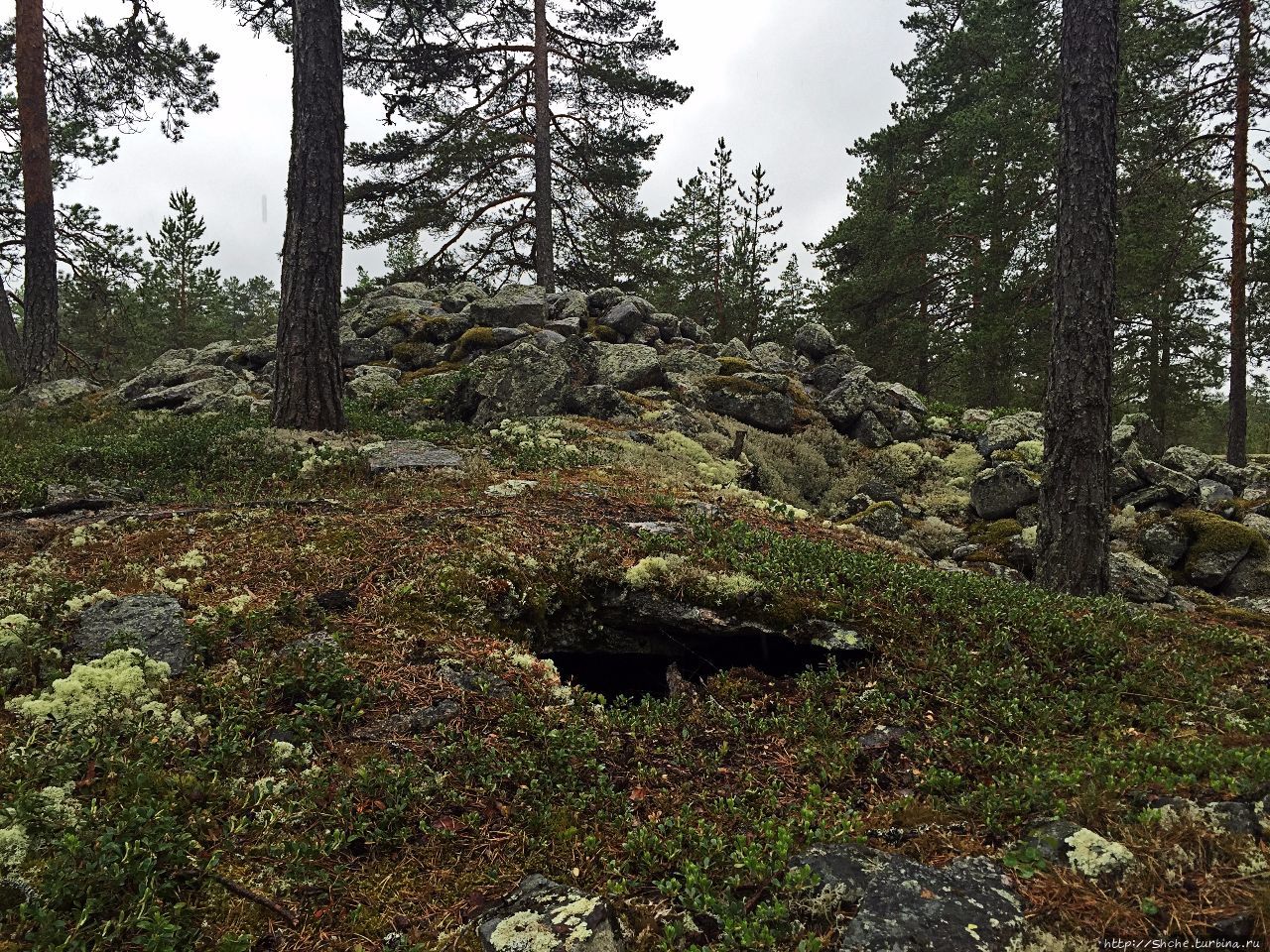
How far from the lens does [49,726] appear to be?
124 inches

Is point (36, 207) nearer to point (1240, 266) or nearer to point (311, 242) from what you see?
point (311, 242)

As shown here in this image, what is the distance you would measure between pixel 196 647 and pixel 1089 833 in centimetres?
441

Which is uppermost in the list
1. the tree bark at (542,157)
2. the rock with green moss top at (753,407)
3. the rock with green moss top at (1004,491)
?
the tree bark at (542,157)

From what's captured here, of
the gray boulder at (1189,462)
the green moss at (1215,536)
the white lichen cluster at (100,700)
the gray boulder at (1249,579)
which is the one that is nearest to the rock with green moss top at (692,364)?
the green moss at (1215,536)

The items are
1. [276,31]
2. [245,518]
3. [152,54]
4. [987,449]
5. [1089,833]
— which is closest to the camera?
[1089,833]

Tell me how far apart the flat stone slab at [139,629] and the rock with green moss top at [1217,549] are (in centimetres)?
1209

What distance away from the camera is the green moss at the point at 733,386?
47.6ft

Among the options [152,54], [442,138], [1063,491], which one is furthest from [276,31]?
[1063,491]

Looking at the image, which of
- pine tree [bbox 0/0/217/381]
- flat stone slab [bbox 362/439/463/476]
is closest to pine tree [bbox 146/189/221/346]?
pine tree [bbox 0/0/217/381]

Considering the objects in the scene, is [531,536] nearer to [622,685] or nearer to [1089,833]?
[622,685]

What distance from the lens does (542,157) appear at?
1978 centimetres

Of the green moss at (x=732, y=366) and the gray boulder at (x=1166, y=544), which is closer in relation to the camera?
the gray boulder at (x=1166, y=544)

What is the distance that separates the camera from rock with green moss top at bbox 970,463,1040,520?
442 inches

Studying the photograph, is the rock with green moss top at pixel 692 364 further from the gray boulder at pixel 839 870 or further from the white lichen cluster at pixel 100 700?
the gray boulder at pixel 839 870
